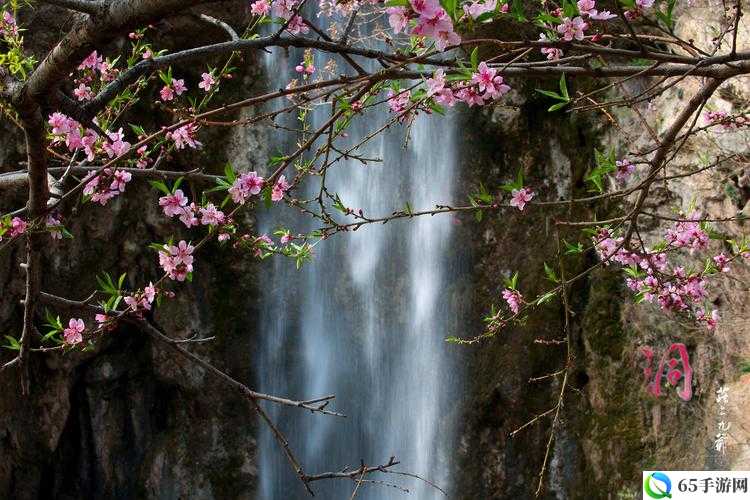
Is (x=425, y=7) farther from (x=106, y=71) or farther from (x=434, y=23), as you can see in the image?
(x=106, y=71)

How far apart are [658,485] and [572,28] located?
359cm

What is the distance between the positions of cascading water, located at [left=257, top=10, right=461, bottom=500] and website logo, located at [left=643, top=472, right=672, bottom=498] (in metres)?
2.53

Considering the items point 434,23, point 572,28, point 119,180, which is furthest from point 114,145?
point 572,28

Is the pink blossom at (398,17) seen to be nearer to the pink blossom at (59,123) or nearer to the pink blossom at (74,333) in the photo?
the pink blossom at (59,123)

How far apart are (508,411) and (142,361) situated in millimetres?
3588

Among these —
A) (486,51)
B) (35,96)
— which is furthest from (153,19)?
(486,51)

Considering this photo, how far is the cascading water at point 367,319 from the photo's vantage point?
700 cm

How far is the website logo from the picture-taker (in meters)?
4.43

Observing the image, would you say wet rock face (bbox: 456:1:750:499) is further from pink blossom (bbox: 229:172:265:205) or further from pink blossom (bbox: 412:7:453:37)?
pink blossom (bbox: 412:7:453:37)

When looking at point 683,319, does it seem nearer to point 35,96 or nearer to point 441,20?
point 441,20

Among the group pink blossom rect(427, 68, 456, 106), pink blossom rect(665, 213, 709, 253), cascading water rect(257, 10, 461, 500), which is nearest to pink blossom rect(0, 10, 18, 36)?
pink blossom rect(427, 68, 456, 106)

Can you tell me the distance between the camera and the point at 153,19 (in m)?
1.66

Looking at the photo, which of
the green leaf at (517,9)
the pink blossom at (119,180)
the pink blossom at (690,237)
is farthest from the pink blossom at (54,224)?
the pink blossom at (690,237)

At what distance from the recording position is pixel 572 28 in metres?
2.00
